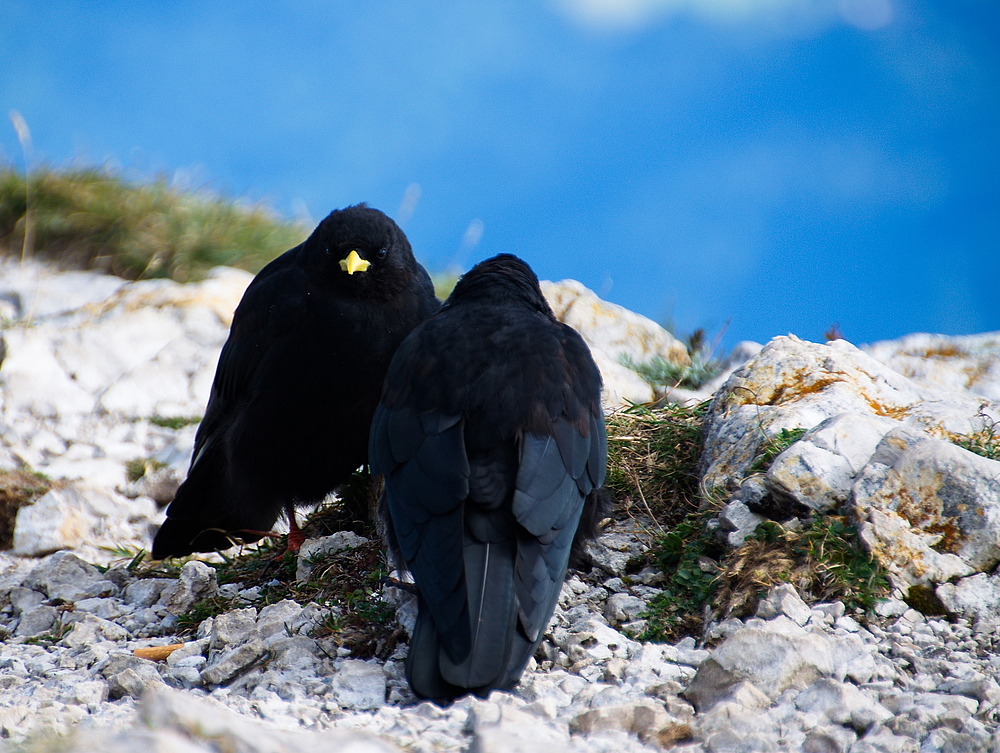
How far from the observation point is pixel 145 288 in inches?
366

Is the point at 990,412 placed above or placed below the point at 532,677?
above

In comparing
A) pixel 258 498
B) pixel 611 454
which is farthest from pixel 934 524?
pixel 258 498

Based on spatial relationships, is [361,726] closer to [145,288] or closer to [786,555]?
[786,555]

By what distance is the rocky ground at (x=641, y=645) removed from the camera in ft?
8.03

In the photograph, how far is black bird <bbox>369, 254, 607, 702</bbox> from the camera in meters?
2.93

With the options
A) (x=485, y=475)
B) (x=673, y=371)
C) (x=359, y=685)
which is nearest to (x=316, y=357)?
(x=485, y=475)

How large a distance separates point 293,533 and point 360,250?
1.50m

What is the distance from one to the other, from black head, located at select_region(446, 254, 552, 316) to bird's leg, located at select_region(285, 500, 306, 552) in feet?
4.82

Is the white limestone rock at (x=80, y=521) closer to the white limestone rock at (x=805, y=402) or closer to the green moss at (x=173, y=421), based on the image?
the green moss at (x=173, y=421)

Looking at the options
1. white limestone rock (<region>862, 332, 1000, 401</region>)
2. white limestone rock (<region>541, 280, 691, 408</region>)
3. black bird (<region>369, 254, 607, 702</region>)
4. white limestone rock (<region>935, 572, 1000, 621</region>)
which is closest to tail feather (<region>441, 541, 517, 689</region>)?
black bird (<region>369, 254, 607, 702</region>)

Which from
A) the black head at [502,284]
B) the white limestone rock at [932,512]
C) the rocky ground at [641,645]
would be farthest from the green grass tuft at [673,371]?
the white limestone rock at [932,512]

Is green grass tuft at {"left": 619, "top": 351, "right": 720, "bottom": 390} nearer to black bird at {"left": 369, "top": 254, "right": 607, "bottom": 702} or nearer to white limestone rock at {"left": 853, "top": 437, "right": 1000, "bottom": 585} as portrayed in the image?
black bird at {"left": 369, "top": 254, "right": 607, "bottom": 702}

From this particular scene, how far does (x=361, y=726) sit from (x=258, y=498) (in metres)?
2.51

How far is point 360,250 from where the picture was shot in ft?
15.3
